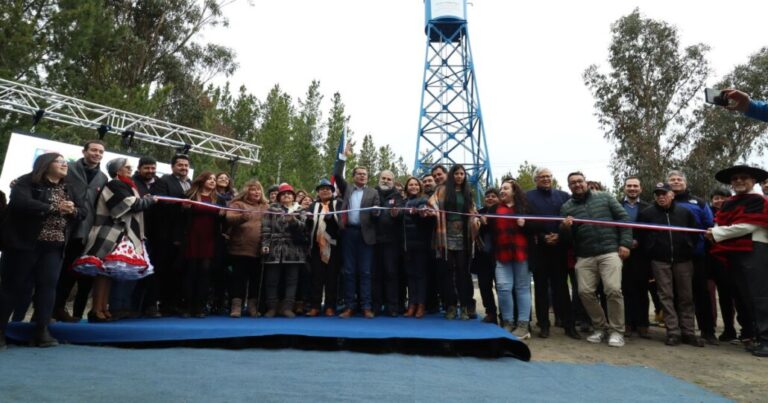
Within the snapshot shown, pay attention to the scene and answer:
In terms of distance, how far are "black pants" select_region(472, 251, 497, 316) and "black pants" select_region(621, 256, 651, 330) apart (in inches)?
57.4

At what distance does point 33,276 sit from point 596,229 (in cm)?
501

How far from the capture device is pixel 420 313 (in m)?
5.21

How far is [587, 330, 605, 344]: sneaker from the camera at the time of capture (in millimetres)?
4773

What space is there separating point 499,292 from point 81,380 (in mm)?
3636

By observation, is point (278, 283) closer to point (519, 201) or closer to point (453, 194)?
point (453, 194)

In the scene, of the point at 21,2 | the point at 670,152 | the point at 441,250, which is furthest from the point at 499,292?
the point at 670,152

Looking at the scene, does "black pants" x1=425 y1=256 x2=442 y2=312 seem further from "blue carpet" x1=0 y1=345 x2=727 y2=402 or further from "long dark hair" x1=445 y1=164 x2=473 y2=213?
"blue carpet" x1=0 y1=345 x2=727 y2=402

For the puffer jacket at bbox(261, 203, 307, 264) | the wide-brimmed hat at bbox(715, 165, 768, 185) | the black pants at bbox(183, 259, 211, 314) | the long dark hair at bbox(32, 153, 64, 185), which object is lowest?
the black pants at bbox(183, 259, 211, 314)

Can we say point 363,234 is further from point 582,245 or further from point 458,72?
point 458,72

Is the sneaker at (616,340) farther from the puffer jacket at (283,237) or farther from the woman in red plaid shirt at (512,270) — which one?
the puffer jacket at (283,237)

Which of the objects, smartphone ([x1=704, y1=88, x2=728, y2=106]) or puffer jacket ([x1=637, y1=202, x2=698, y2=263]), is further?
puffer jacket ([x1=637, y1=202, x2=698, y2=263])

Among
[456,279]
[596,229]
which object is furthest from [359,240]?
[596,229]

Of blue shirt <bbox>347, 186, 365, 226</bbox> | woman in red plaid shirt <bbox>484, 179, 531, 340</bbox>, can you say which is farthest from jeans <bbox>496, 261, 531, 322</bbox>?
blue shirt <bbox>347, 186, 365, 226</bbox>

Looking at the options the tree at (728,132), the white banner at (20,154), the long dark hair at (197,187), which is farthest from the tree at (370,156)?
the long dark hair at (197,187)
